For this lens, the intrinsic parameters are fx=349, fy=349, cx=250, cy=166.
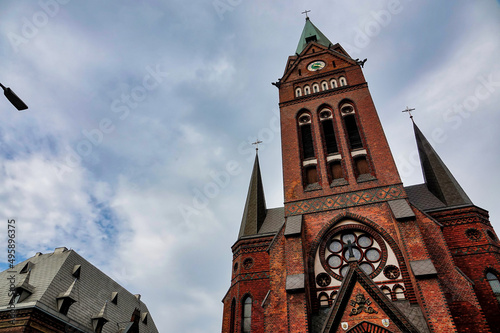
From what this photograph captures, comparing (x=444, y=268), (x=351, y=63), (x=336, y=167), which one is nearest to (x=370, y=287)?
(x=444, y=268)

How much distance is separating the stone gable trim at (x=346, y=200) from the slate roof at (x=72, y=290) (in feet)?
49.8

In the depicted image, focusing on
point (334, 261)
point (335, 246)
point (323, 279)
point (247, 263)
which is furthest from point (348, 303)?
point (247, 263)

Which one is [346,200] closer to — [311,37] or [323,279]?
[323,279]

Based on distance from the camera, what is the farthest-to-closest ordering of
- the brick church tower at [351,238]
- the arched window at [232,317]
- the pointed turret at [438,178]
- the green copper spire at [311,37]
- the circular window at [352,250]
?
1. the green copper spire at [311,37]
2. the pointed turret at [438,178]
3. the arched window at [232,317]
4. the circular window at [352,250]
5. the brick church tower at [351,238]

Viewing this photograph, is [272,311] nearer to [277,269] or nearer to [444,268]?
[277,269]

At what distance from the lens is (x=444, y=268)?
46.3 feet

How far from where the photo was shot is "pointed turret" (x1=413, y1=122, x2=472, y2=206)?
66.0 feet

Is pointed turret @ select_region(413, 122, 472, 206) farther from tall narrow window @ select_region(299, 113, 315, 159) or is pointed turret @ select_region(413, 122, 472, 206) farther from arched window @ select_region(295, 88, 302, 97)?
arched window @ select_region(295, 88, 302, 97)

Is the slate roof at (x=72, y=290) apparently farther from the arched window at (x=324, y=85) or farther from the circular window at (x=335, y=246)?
the arched window at (x=324, y=85)

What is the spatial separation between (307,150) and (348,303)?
32.2 feet

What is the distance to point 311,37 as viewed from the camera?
29.7 m

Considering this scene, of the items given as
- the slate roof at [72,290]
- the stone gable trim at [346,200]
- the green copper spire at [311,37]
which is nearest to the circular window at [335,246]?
the stone gable trim at [346,200]

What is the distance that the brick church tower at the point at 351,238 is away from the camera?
13234 millimetres

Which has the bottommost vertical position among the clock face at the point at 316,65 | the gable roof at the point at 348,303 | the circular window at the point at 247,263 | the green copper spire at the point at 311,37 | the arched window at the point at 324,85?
the gable roof at the point at 348,303
